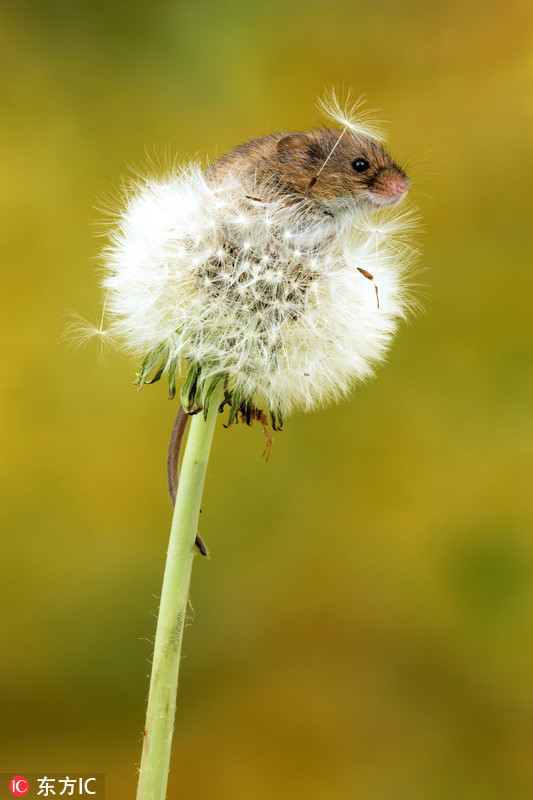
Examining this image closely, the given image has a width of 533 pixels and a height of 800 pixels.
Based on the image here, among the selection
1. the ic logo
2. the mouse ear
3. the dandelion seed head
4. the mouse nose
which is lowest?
the ic logo

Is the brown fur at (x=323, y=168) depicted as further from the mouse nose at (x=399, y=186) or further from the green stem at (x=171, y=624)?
the green stem at (x=171, y=624)

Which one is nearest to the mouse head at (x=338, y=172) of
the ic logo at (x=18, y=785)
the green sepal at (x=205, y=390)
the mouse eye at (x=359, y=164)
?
the mouse eye at (x=359, y=164)

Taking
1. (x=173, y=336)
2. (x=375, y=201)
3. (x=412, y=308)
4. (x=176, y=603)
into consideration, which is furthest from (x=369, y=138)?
(x=176, y=603)

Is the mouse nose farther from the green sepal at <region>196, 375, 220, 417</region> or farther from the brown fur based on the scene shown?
the green sepal at <region>196, 375, 220, 417</region>

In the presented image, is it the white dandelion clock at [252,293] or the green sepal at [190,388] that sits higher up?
the white dandelion clock at [252,293]

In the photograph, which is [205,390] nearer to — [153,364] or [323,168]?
[153,364]

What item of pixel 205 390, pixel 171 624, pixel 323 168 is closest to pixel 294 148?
pixel 323 168

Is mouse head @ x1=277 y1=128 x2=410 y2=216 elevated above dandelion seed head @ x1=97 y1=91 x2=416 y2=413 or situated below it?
above

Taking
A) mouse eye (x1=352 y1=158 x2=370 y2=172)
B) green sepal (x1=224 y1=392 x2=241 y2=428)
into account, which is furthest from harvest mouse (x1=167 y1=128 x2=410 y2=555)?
green sepal (x1=224 y1=392 x2=241 y2=428)
